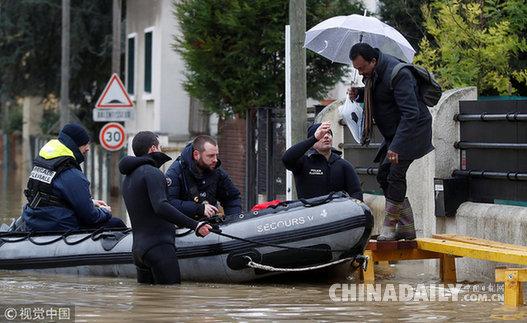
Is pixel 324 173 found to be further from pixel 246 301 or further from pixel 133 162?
pixel 246 301

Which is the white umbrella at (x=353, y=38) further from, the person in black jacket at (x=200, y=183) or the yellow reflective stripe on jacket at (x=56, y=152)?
the yellow reflective stripe on jacket at (x=56, y=152)

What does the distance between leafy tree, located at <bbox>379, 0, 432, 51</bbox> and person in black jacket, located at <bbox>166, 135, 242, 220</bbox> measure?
6312 millimetres

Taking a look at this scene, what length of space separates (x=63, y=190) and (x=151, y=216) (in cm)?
196

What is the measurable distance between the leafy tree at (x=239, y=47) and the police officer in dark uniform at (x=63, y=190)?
6.08 meters

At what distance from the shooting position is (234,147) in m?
22.1

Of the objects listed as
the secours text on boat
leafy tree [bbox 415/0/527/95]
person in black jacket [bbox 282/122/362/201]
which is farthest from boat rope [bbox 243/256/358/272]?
leafy tree [bbox 415/0/527/95]

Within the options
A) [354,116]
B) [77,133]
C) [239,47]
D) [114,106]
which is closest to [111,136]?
[114,106]

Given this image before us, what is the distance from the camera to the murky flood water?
9.10m

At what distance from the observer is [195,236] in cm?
1137

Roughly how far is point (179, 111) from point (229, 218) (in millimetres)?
17491

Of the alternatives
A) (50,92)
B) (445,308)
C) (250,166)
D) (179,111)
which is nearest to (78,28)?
(50,92)

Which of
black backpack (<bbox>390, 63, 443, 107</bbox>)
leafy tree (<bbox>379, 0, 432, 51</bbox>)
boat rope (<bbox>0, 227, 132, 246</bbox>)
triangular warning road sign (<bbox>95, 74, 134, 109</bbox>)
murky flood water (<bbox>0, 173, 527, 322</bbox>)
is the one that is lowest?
murky flood water (<bbox>0, 173, 527, 322</bbox>)

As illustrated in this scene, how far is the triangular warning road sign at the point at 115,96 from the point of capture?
85.0 feet

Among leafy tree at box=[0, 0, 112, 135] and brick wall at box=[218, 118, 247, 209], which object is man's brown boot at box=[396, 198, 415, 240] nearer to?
brick wall at box=[218, 118, 247, 209]
